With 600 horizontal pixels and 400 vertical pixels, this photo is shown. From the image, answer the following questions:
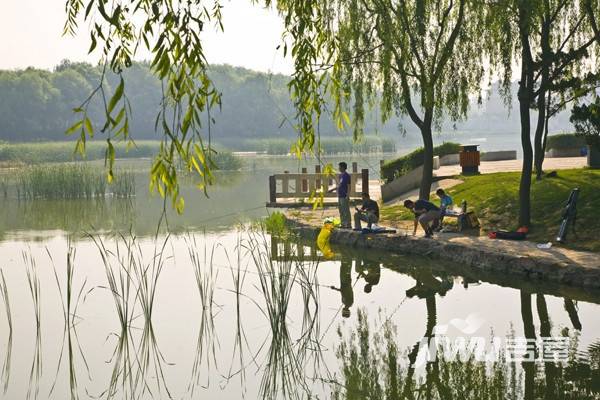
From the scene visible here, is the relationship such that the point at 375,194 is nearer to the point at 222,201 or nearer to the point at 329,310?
the point at 222,201

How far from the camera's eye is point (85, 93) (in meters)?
107

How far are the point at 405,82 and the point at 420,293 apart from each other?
25.2 feet

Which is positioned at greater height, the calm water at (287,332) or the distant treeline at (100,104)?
the distant treeline at (100,104)

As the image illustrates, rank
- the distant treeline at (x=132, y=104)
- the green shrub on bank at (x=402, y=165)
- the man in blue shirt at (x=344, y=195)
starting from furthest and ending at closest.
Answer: the distant treeline at (x=132, y=104), the green shrub on bank at (x=402, y=165), the man in blue shirt at (x=344, y=195)

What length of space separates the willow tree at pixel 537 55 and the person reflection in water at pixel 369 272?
111 inches

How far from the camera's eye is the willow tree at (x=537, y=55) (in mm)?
15820

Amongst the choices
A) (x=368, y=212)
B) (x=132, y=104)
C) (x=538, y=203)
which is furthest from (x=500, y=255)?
(x=132, y=104)

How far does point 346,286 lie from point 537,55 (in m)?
7.73

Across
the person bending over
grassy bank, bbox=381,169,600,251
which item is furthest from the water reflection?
the person bending over

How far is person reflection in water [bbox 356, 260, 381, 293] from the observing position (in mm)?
13702

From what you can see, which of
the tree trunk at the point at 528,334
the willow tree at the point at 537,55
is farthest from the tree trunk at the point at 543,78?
the tree trunk at the point at 528,334

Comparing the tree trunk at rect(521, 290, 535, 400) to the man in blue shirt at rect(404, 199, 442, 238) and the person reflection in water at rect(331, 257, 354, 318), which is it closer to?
the person reflection in water at rect(331, 257, 354, 318)

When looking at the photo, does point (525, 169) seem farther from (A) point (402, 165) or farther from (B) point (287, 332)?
(A) point (402, 165)

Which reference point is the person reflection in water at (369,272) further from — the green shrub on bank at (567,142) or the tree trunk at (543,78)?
the green shrub on bank at (567,142)
